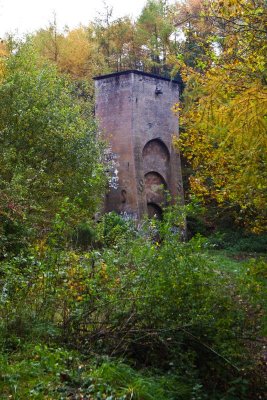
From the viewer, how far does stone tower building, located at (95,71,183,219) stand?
926 inches

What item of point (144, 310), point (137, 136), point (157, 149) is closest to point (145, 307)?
point (144, 310)

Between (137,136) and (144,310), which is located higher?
(137,136)

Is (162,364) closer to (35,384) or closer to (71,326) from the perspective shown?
(71,326)

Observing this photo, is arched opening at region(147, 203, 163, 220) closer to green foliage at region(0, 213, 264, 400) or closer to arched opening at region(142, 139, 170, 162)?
arched opening at region(142, 139, 170, 162)

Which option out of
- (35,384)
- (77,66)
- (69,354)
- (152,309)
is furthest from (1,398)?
(77,66)

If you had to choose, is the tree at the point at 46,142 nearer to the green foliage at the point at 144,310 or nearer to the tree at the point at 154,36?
the green foliage at the point at 144,310

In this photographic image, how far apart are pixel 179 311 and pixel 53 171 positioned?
31.2 feet

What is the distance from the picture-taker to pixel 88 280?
6758 millimetres

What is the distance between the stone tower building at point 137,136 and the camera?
2353cm

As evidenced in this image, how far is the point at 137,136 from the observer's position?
2372cm

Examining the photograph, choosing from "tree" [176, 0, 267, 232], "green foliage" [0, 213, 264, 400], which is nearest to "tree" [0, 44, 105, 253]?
"tree" [176, 0, 267, 232]

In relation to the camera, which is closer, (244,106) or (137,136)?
(244,106)

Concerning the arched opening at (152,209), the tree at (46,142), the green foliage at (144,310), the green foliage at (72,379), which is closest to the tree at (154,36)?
the arched opening at (152,209)

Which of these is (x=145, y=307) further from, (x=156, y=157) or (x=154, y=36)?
(x=154, y=36)
